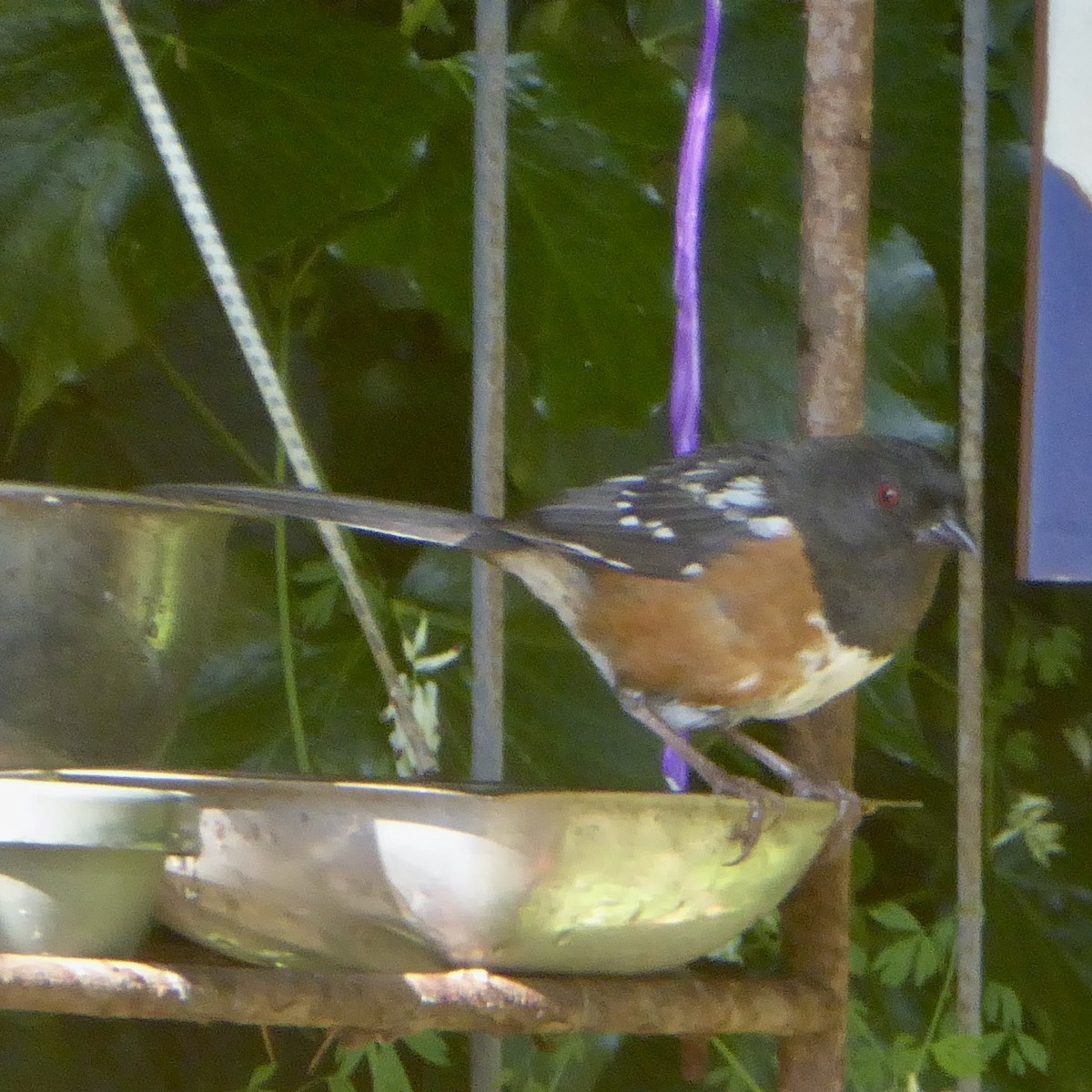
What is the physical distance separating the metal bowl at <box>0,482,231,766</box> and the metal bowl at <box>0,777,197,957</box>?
0.49 feet

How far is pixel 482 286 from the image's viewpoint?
3.94 feet

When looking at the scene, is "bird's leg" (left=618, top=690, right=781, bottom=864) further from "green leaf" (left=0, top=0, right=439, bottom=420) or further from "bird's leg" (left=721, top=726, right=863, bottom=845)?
"green leaf" (left=0, top=0, right=439, bottom=420)

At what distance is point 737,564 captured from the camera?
1.27 meters

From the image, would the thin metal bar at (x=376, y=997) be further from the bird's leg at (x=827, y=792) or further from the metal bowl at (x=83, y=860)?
the bird's leg at (x=827, y=792)

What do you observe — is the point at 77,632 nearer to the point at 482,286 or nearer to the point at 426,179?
the point at 482,286

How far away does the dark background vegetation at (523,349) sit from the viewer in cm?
137

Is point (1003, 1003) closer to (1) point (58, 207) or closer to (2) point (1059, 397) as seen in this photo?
(2) point (1059, 397)

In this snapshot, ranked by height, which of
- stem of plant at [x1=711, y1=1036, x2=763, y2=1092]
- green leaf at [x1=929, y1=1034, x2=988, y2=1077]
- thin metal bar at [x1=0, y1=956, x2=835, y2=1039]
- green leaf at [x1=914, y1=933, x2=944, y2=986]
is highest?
thin metal bar at [x1=0, y1=956, x2=835, y2=1039]

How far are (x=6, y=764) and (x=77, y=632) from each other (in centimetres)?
9

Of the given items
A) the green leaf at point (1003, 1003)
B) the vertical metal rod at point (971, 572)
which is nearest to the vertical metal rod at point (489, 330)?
the vertical metal rod at point (971, 572)

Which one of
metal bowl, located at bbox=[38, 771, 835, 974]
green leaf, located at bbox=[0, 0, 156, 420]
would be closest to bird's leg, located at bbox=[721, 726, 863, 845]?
metal bowl, located at bbox=[38, 771, 835, 974]

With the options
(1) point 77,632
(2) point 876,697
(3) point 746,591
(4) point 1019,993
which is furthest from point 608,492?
(4) point 1019,993

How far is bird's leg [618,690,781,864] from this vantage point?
3.12 feet

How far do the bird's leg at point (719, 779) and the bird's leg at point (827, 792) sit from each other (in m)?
0.02
